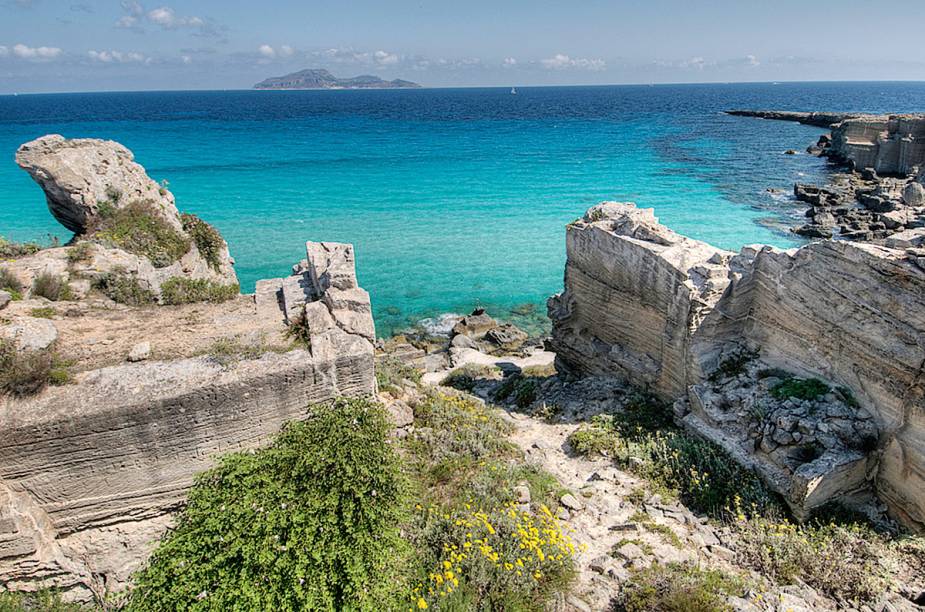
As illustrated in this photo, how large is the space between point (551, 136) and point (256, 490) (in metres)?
67.9

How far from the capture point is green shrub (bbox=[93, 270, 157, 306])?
1057 centimetres

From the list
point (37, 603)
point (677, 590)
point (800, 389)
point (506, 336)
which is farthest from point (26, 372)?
point (506, 336)

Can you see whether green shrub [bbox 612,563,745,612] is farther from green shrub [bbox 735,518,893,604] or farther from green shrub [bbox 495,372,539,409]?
green shrub [bbox 495,372,539,409]

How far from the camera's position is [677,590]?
19.7ft

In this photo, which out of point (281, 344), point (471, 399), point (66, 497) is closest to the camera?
point (66, 497)

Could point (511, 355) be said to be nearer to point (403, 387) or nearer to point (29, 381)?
point (403, 387)

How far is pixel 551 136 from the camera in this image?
68250 millimetres

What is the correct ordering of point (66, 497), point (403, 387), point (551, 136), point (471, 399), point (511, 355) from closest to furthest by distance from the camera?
point (66, 497)
point (403, 387)
point (471, 399)
point (511, 355)
point (551, 136)

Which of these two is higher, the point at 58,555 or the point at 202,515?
the point at 202,515

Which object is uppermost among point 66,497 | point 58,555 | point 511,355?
point 66,497

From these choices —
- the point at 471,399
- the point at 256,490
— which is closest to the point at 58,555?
the point at 256,490

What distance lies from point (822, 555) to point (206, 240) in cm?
1576

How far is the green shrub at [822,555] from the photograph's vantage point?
6.61 m

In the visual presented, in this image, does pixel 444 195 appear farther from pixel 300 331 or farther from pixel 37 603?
pixel 37 603
